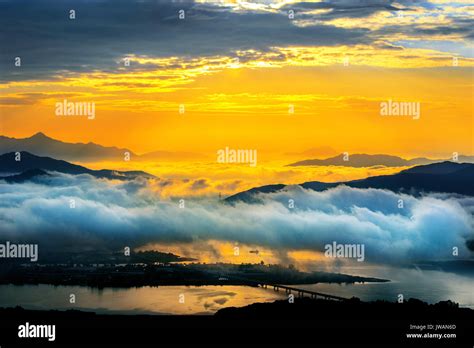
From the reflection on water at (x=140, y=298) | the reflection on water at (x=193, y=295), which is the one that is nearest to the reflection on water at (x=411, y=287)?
the reflection on water at (x=193, y=295)

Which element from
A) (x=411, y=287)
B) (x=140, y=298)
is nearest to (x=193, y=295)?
(x=140, y=298)

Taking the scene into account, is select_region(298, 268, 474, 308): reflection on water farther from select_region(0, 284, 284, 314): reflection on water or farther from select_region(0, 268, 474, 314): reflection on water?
select_region(0, 284, 284, 314): reflection on water

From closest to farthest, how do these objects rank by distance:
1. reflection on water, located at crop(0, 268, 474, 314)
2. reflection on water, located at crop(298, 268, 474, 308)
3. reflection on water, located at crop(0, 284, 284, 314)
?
reflection on water, located at crop(0, 284, 284, 314) < reflection on water, located at crop(0, 268, 474, 314) < reflection on water, located at crop(298, 268, 474, 308)

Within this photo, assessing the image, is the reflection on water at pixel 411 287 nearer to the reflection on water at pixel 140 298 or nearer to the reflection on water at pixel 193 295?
the reflection on water at pixel 193 295

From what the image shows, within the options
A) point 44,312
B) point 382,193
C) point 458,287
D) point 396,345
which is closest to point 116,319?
point 44,312

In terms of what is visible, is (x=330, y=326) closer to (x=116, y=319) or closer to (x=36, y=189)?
(x=116, y=319)

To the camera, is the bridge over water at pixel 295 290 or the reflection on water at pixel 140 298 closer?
the reflection on water at pixel 140 298

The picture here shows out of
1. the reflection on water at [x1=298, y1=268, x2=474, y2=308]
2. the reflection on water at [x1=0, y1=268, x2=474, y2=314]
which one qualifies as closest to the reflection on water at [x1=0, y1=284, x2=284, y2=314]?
the reflection on water at [x1=0, y1=268, x2=474, y2=314]

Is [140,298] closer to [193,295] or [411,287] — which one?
[193,295]
